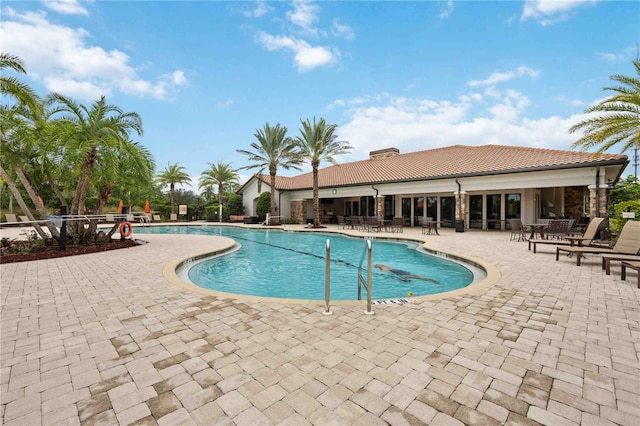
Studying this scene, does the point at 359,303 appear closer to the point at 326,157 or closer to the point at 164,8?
the point at 164,8

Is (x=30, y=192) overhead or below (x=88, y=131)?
below

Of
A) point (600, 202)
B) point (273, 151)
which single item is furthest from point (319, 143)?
point (600, 202)

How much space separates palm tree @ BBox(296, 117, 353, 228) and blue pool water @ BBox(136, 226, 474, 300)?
30.4 ft

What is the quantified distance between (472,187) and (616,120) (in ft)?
26.2

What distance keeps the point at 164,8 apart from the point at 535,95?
1511 centimetres

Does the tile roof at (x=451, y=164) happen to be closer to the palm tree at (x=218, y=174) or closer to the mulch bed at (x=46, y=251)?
the palm tree at (x=218, y=174)

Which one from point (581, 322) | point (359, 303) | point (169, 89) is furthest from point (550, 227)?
point (169, 89)

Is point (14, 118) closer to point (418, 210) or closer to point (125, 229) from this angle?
point (125, 229)

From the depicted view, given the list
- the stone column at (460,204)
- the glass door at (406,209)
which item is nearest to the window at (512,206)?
the stone column at (460,204)

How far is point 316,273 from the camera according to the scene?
8.44 metres

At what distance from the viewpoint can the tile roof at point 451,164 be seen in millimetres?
14549

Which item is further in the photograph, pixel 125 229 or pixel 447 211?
pixel 447 211

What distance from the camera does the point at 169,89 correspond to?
52.6 ft

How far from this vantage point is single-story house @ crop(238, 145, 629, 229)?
44.8 ft
